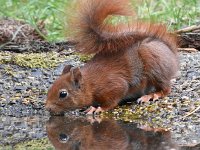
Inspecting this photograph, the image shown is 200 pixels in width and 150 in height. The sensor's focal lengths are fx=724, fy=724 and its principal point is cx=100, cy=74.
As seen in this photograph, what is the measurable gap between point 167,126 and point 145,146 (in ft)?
2.33

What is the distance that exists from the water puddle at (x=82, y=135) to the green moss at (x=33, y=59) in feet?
3.52

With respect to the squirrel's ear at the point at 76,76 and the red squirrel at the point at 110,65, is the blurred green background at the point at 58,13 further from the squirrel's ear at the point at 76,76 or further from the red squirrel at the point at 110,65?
the squirrel's ear at the point at 76,76

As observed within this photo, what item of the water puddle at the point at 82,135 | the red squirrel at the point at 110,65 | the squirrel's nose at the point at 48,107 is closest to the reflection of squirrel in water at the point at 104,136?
the water puddle at the point at 82,135

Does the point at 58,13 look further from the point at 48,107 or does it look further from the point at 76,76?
the point at 48,107

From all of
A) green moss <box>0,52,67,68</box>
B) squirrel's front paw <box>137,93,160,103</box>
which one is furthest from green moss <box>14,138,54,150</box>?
green moss <box>0,52,67,68</box>

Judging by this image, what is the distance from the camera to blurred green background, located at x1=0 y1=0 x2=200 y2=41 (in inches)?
322

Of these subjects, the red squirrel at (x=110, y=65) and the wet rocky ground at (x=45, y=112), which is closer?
the wet rocky ground at (x=45, y=112)

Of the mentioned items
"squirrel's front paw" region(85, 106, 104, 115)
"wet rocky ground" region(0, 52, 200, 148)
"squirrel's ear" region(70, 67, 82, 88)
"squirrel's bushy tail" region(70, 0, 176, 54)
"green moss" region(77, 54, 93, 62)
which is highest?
"squirrel's bushy tail" region(70, 0, 176, 54)

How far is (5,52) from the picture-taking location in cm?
689

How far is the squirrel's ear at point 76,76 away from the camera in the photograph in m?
5.44

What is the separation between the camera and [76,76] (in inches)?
Answer: 215

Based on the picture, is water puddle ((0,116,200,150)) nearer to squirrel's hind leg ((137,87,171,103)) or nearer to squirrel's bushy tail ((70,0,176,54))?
squirrel's hind leg ((137,87,171,103))

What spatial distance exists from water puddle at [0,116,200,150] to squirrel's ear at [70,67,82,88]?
1.03 ft

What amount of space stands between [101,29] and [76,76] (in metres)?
0.46
